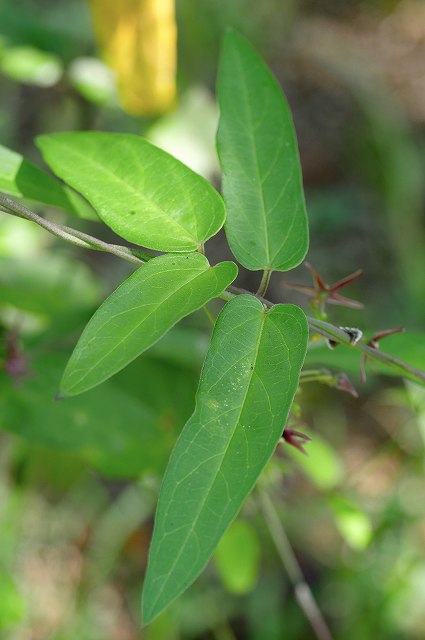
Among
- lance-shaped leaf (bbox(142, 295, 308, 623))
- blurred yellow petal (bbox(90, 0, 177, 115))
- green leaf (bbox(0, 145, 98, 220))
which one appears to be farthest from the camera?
blurred yellow petal (bbox(90, 0, 177, 115))

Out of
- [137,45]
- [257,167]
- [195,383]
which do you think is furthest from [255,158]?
[137,45]

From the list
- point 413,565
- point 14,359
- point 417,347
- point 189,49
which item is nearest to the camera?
point 417,347

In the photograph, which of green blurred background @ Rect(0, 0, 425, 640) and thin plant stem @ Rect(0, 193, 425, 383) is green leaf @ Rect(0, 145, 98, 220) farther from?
green blurred background @ Rect(0, 0, 425, 640)

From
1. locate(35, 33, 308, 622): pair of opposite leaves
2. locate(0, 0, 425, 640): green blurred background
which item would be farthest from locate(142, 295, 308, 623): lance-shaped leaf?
locate(0, 0, 425, 640): green blurred background

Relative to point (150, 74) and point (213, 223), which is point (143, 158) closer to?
point (213, 223)

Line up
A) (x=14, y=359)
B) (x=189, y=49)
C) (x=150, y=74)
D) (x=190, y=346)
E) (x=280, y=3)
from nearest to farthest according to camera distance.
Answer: (x=14, y=359), (x=190, y=346), (x=150, y=74), (x=189, y=49), (x=280, y=3)

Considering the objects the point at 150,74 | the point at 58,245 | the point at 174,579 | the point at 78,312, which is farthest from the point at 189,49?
the point at 174,579

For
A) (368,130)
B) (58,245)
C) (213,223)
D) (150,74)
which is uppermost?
(213,223)
